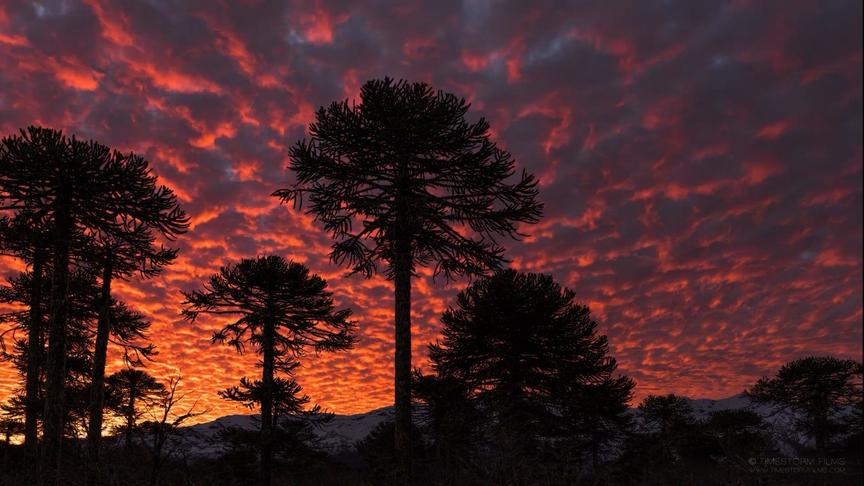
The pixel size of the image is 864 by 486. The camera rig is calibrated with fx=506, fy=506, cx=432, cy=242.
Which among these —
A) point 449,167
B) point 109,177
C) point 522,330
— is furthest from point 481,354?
point 109,177

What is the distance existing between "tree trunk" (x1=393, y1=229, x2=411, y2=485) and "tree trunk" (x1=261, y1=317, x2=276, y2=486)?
10146 millimetres

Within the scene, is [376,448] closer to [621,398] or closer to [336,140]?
[621,398]

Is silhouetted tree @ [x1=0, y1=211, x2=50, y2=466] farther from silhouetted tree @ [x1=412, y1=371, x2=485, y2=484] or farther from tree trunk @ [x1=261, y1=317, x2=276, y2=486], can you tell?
silhouetted tree @ [x1=412, y1=371, x2=485, y2=484]

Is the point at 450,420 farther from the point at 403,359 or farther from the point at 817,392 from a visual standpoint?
the point at 817,392

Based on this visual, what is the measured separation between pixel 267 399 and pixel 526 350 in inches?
409

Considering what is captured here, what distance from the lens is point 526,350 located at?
19.2m

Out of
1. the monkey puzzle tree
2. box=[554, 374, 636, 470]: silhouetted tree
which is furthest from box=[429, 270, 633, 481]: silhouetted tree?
the monkey puzzle tree

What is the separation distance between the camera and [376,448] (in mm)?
27859

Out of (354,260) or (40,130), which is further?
(354,260)

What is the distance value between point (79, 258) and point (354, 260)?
7.51 metres

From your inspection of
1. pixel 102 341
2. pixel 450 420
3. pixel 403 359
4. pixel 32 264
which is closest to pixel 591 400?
pixel 450 420

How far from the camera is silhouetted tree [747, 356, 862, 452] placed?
29.0m

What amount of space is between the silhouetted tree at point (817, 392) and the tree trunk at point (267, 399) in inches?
1102

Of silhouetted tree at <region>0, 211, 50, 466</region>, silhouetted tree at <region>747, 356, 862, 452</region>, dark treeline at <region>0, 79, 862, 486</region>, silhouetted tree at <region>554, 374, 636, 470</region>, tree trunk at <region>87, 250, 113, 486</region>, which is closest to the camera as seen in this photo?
dark treeline at <region>0, 79, 862, 486</region>
